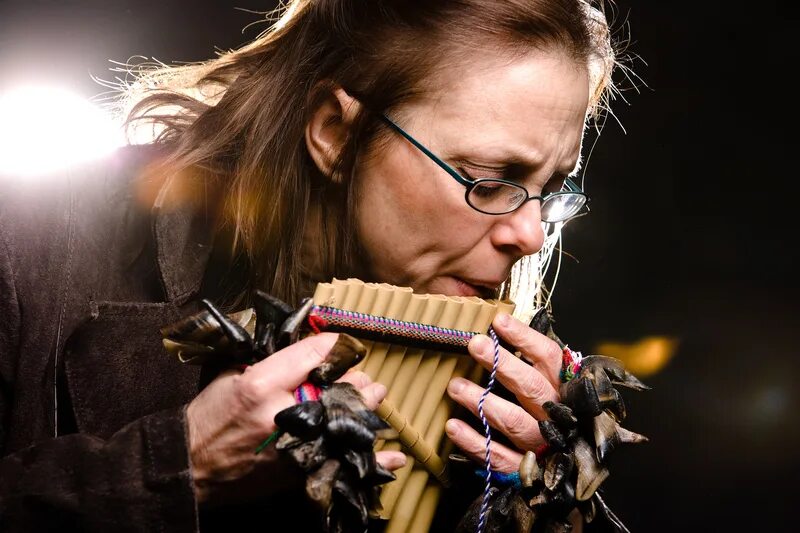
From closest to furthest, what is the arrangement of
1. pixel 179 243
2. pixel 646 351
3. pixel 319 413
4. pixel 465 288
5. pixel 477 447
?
pixel 319 413, pixel 477 447, pixel 179 243, pixel 465 288, pixel 646 351

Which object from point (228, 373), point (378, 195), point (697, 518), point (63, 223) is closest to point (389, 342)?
point (228, 373)

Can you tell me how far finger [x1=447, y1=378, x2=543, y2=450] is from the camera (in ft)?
5.16

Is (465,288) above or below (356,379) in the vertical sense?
below

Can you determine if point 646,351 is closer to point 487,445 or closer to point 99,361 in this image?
point 487,445

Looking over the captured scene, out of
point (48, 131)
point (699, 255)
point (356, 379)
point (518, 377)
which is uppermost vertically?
point (48, 131)

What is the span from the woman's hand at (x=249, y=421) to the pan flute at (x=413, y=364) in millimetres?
131

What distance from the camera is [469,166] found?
1733 millimetres

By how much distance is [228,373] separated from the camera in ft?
4.44

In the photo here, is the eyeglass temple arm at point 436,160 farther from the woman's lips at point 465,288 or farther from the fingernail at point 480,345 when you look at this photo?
the fingernail at point 480,345

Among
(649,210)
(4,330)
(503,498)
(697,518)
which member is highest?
(4,330)

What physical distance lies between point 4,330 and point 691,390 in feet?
8.94

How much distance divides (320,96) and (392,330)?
844 mm

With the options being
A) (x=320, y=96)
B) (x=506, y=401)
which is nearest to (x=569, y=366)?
(x=506, y=401)

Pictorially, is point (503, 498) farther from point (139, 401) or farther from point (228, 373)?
point (139, 401)
